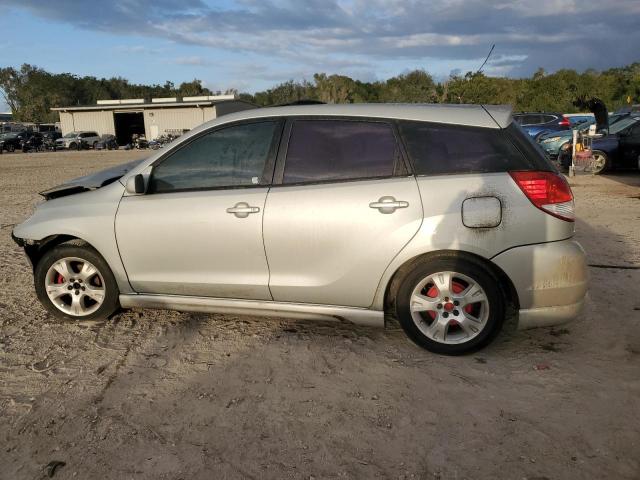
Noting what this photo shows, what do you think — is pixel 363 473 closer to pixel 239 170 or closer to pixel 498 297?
pixel 498 297

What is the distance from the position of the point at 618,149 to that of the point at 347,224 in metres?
13.5

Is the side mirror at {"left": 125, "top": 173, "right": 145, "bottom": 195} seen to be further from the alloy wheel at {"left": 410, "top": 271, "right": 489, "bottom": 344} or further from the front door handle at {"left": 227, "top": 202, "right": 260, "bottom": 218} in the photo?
the alloy wheel at {"left": 410, "top": 271, "right": 489, "bottom": 344}

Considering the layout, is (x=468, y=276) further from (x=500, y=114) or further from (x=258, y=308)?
(x=258, y=308)

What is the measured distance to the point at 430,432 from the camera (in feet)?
9.45

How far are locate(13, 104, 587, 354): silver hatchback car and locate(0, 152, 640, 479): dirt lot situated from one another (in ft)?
1.00

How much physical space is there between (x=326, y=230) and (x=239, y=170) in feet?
2.75

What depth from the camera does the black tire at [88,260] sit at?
4.21m

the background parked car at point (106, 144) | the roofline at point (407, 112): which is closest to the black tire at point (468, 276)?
the roofline at point (407, 112)

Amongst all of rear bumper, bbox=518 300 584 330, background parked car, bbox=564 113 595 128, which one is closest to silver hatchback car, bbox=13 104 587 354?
rear bumper, bbox=518 300 584 330

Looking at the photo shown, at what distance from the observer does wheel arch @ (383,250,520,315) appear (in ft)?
11.6

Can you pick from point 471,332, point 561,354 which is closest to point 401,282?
point 471,332

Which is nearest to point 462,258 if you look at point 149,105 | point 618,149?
point 618,149

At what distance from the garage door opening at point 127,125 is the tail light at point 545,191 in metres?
55.3

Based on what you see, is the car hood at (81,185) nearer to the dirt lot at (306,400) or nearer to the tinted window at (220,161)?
the tinted window at (220,161)
